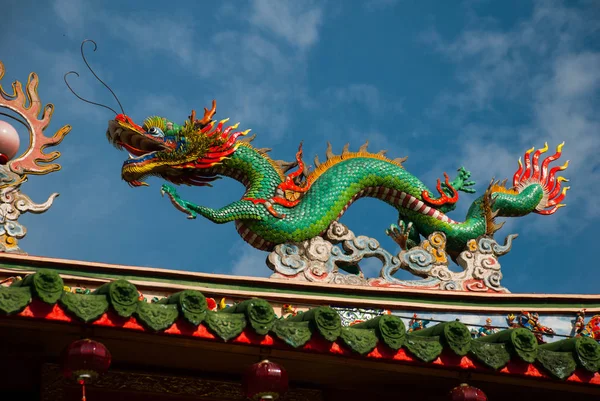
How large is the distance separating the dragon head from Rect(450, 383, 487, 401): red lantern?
435 cm

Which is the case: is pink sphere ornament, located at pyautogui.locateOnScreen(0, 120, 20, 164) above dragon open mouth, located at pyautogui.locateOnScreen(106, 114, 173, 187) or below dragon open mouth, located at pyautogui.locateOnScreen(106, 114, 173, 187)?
below

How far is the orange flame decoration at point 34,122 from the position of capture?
9859 mm

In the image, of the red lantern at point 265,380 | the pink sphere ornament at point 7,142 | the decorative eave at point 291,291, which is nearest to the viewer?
the red lantern at point 265,380

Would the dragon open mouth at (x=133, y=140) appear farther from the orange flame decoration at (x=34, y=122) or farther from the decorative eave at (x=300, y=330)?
the decorative eave at (x=300, y=330)

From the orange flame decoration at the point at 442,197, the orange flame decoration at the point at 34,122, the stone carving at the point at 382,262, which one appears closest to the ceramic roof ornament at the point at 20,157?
the orange flame decoration at the point at 34,122

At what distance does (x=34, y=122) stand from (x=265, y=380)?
456cm

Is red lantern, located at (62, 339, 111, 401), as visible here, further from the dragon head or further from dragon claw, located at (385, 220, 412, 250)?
dragon claw, located at (385, 220, 412, 250)

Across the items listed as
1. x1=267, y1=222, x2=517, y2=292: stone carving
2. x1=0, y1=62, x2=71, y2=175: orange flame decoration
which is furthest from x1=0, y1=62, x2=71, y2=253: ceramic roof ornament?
x1=267, y1=222, x2=517, y2=292: stone carving

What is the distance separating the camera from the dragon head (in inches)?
416

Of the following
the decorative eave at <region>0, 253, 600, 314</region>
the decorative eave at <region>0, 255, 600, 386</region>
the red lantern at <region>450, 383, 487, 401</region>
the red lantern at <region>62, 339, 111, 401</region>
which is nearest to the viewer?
the decorative eave at <region>0, 255, 600, 386</region>

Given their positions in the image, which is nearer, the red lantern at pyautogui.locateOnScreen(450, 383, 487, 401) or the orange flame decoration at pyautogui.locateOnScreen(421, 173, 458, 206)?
the red lantern at pyautogui.locateOnScreen(450, 383, 487, 401)

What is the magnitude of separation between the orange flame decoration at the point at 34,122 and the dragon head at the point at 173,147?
79cm

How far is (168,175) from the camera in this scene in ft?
35.1

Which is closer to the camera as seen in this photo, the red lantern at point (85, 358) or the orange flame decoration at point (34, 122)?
the red lantern at point (85, 358)
